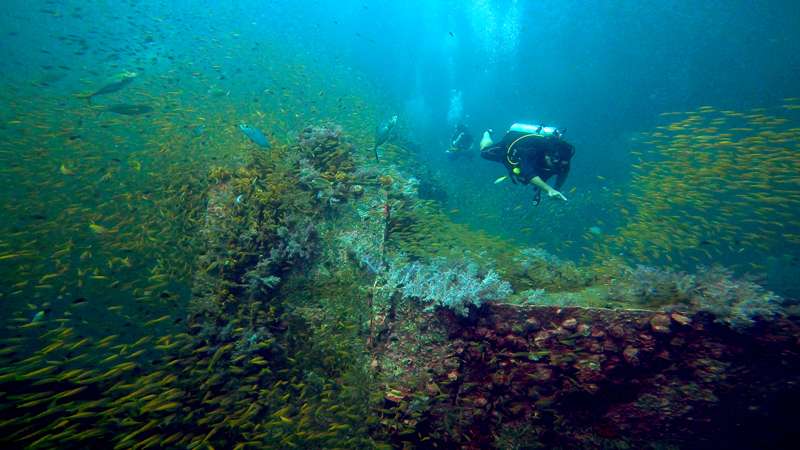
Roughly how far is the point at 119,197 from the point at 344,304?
254 inches

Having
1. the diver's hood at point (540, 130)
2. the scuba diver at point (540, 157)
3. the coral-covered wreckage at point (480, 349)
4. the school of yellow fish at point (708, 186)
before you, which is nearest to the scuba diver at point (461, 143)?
the school of yellow fish at point (708, 186)

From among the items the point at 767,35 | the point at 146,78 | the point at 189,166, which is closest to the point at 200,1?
the point at 146,78

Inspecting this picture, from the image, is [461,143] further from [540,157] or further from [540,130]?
[540,157]

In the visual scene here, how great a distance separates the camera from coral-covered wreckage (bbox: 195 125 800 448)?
4121 millimetres

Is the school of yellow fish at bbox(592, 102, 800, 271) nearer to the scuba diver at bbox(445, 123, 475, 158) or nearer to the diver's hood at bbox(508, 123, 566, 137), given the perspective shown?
the diver's hood at bbox(508, 123, 566, 137)

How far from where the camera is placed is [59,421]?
10.3ft

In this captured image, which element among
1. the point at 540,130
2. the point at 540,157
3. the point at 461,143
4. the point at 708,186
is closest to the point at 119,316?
the point at 540,157

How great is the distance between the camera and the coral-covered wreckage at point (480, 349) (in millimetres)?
4121

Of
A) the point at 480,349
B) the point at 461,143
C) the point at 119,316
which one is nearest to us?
the point at 480,349

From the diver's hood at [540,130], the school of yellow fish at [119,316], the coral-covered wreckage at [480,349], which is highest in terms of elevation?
the diver's hood at [540,130]

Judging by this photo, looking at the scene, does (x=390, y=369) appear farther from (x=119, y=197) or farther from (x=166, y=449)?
(x=119, y=197)

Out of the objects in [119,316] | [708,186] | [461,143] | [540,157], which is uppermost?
[708,186]

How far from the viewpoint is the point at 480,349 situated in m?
4.38

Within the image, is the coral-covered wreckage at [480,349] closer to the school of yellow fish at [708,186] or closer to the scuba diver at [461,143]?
the school of yellow fish at [708,186]
